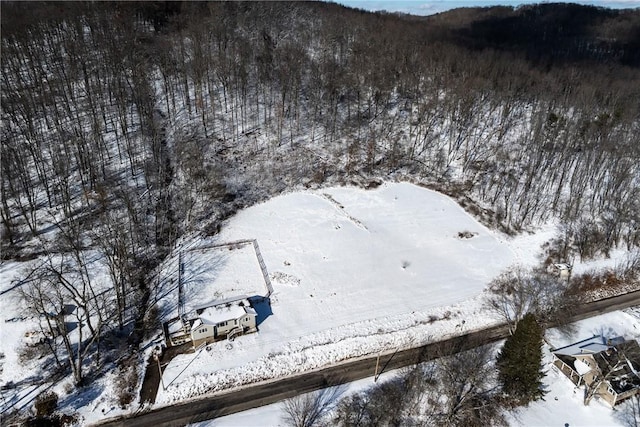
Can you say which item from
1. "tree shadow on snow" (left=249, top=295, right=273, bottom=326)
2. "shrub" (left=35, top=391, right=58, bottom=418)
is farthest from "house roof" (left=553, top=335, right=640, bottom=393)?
"shrub" (left=35, top=391, right=58, bottom=418)

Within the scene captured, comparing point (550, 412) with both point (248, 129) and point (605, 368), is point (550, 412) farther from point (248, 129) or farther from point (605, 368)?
point (248, 129)

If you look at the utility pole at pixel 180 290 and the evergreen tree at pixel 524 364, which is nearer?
the evergreen tree at pixel 524 364

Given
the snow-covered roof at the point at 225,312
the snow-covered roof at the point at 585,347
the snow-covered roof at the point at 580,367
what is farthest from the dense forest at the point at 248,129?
the snow-covered roof at the point at 580,367

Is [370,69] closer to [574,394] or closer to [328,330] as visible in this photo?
[328,330]

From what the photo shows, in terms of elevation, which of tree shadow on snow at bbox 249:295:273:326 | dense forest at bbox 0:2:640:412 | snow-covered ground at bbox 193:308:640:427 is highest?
dense forest at bbox 0:2:640:412

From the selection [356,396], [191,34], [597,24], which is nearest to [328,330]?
[356,396]

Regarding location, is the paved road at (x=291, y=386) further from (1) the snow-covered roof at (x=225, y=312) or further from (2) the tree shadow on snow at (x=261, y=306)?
(2) the tree shadow on snow at (x=261, y=306)

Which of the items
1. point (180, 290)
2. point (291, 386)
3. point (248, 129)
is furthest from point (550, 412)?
point (248, 129)

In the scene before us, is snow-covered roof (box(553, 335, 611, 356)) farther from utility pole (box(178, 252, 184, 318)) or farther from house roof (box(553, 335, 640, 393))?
utility pole (box(178, 252, 184, 318))
